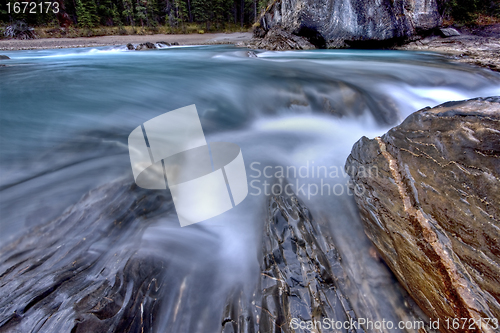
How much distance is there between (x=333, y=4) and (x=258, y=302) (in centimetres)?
1487

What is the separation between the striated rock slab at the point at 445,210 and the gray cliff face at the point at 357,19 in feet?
42.8

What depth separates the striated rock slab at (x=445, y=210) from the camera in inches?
51.2

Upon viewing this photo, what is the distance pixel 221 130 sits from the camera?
3.89 meters

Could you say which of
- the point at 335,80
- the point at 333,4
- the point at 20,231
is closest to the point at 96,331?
the point at 20,231

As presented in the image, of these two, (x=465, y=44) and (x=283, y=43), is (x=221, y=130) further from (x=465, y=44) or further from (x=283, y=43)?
(x=465, y=44)

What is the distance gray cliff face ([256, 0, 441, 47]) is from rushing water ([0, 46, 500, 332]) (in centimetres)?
746

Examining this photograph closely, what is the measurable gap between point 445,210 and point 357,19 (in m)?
14.3

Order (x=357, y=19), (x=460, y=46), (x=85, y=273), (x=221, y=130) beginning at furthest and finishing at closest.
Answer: (x=357, y=19)
(x=460, y=46)
(x=221, y=130)
(x=85, y=273)

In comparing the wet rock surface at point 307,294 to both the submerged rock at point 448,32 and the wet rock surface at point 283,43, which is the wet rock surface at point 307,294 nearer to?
the wet rock surface at point 283,43

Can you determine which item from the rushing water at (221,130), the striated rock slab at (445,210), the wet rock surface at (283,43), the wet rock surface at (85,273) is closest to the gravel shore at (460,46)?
the rushing water at (221,130)

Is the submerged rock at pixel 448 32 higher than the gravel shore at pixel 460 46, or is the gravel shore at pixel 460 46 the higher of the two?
the submerged rock at pixel 448 32

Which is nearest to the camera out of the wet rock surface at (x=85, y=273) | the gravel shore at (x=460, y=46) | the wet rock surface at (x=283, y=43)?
the wet rock surface at (x=85, y=273)

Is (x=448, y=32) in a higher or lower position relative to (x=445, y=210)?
higher

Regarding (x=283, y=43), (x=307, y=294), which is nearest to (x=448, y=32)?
(x=283, y=43)
